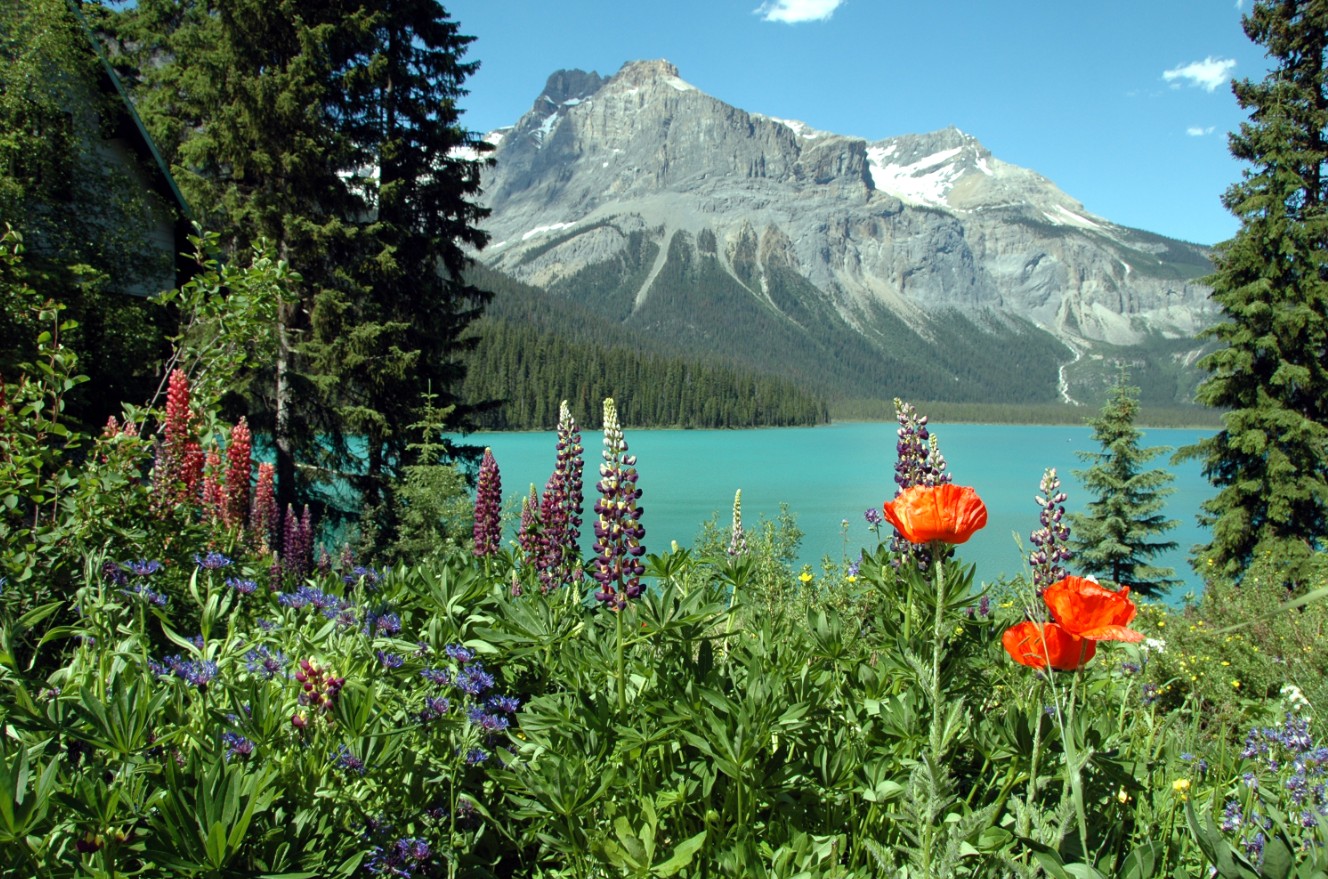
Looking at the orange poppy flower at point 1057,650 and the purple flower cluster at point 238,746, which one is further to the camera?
the purple flower cluster at point 238,746

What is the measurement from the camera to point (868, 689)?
6.97 feet

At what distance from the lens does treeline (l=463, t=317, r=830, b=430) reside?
8175 centimetres

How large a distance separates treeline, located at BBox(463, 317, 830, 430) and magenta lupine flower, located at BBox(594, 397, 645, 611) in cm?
6117

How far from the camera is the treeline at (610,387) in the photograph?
3219 inches

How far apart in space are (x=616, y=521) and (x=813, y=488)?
40.3 m

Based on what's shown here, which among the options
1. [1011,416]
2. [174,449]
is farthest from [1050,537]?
[1011,416]

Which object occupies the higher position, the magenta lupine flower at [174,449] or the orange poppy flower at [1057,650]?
the magenta lupine flower at [174,449]

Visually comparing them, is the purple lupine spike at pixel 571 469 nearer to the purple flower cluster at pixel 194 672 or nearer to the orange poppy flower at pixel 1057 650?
the purple flower cluster at pixel 194 672

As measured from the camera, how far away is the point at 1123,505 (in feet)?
59.9

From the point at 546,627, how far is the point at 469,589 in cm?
48

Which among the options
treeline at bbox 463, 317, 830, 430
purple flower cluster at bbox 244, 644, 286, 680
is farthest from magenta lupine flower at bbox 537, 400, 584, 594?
treeline at bbox 463, 317, 830, 430

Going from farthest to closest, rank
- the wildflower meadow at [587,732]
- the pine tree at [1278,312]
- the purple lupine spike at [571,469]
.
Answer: the pine tree at [1278,312] → the purple lupine spike at [571,469] → the wildflower meadow at [587,732]

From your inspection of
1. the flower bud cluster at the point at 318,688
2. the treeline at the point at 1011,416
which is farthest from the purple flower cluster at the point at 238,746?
the treeline at the point at 1011,416

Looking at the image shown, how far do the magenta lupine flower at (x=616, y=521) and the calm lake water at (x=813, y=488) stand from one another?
446 cm
